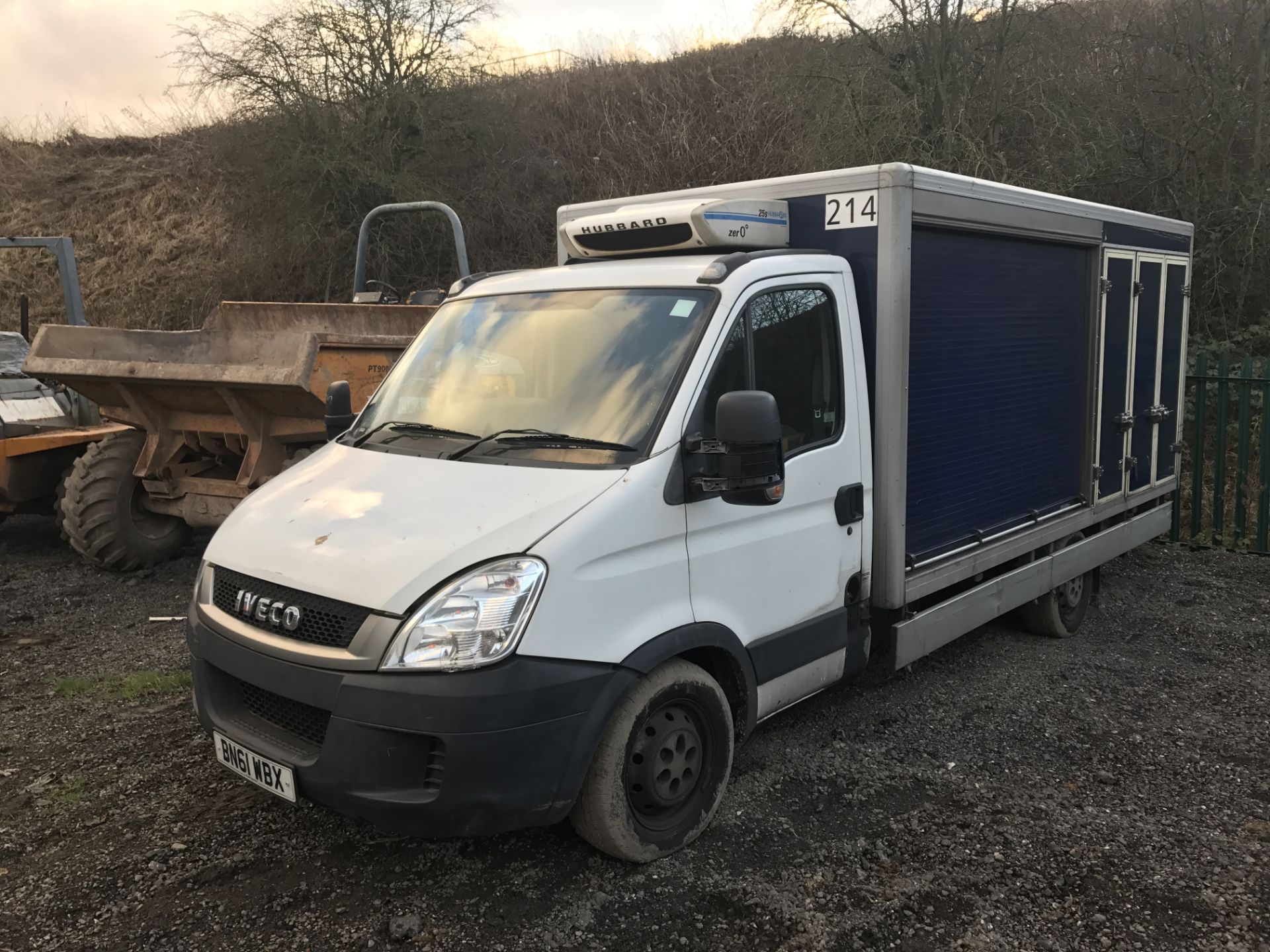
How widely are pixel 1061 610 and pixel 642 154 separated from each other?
17225 millimetres

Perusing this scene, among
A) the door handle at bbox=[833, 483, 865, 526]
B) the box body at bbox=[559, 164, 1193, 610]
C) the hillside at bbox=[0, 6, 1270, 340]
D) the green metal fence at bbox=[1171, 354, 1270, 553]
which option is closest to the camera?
the door handle at bbox=[833, 483, 865, 526]

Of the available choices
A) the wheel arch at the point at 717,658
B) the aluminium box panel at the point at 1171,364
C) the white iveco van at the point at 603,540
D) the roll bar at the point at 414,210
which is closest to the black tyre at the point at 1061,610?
the aluminium box panel at the point at 1171,364

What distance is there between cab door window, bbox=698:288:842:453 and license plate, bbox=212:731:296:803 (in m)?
1.81

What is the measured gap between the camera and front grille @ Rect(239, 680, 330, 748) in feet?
10.2

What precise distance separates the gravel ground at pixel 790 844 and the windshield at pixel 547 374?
4.95 ft

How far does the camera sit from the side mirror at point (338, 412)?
4.43 m

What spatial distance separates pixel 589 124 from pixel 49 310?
13.4m

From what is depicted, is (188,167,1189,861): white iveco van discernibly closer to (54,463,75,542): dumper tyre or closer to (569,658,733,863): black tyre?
(569,658,733,863): black tyre

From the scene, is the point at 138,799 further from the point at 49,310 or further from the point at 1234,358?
the point at 49,310

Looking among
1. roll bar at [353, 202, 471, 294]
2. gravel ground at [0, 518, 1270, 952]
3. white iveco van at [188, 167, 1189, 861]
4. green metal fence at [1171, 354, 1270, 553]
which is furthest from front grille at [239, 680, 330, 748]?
green metal fence at [1171, 354, 1270, 553]

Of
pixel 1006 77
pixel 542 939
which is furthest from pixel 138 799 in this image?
pixel 1006 77

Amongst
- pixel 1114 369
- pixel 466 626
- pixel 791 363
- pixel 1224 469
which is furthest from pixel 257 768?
pixel 1224 469

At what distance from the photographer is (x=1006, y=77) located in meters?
12.5

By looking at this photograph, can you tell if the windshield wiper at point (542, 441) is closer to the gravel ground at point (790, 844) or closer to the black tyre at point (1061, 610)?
the gravel ground at point (790, 844)
